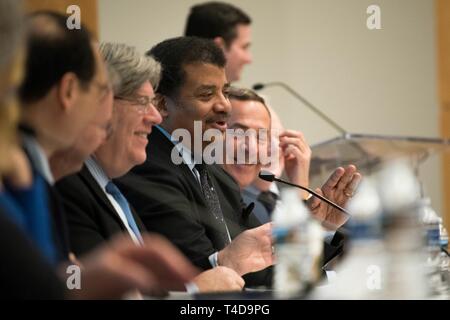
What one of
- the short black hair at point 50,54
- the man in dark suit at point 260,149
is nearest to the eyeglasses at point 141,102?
the short black hair at point 50,54

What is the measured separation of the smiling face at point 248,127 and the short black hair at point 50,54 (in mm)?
1832

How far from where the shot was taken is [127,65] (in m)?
2.54

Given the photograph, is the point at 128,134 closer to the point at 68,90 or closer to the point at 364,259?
the point at 68,90

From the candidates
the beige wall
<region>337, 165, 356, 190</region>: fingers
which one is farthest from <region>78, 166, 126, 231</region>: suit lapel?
the beige wall

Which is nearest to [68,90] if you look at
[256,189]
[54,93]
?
[54,93]

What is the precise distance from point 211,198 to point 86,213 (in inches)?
33.1

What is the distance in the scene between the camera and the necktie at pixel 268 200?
3.70 metres

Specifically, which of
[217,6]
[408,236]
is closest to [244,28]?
[217,6]

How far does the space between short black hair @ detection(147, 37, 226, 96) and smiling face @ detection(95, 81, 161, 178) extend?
1.73 ft

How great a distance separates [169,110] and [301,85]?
249 cm

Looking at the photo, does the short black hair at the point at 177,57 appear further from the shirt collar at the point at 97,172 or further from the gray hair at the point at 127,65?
the shirt collar at the point at 97,172

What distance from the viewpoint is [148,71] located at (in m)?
2.59

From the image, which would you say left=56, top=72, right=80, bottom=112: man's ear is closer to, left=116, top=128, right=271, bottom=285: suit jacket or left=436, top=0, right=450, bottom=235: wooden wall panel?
left=116, top=128, right=271, bottom=285: suit jacket

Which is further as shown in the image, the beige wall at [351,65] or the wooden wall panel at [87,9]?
the beige wall at [351,65]
